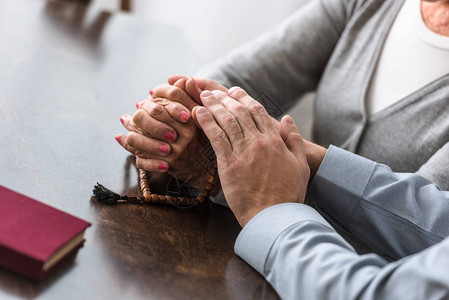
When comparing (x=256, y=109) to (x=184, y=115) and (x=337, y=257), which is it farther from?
(x=337, y=257)

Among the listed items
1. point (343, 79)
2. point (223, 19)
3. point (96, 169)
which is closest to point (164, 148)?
point (96, 169)

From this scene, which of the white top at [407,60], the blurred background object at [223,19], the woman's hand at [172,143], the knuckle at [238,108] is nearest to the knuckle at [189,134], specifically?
the woman's hand at [172,143]

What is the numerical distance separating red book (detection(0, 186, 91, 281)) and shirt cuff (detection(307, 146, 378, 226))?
0.41m

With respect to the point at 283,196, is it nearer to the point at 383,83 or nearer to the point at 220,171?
the point at 220,171

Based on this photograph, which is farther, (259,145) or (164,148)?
(164,148)

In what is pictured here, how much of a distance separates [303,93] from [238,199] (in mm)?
769

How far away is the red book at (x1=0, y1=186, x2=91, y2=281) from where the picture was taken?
0.57 metres

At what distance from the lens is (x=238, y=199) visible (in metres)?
0.76

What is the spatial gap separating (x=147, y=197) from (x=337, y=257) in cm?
33

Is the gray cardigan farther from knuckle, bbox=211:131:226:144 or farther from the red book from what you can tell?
the red book

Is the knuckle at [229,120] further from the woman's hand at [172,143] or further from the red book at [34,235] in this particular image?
the red book at [34,235]

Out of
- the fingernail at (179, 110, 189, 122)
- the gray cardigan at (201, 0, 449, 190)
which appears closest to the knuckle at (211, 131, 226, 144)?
the fingernail at (179, 110, 189, 122)

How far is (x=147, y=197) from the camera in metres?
0.80

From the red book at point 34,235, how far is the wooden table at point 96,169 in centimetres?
2
